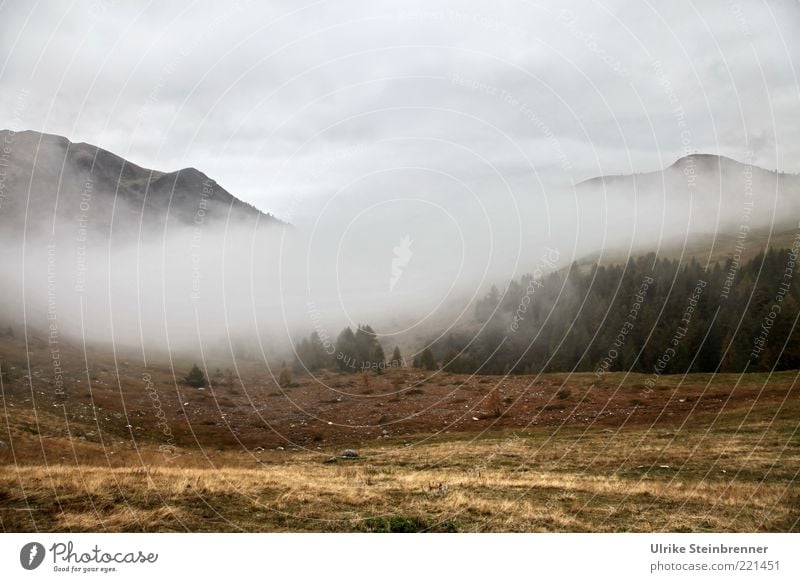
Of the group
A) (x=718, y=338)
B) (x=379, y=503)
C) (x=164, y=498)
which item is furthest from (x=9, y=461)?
(x=718, y=338)

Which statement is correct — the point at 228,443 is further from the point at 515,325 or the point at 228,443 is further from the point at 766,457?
the point at 515,325

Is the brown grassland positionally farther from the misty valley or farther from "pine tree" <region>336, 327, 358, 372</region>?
"pine tree" <region>336, 327, 358, 372</region>

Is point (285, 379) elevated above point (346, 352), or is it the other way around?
point (346, 352)

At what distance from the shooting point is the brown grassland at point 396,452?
2070 centimetres

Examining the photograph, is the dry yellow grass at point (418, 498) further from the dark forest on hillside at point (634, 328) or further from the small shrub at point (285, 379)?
the dark forest on hillside at point (634, 328)

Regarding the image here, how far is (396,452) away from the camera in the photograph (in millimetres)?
43938
